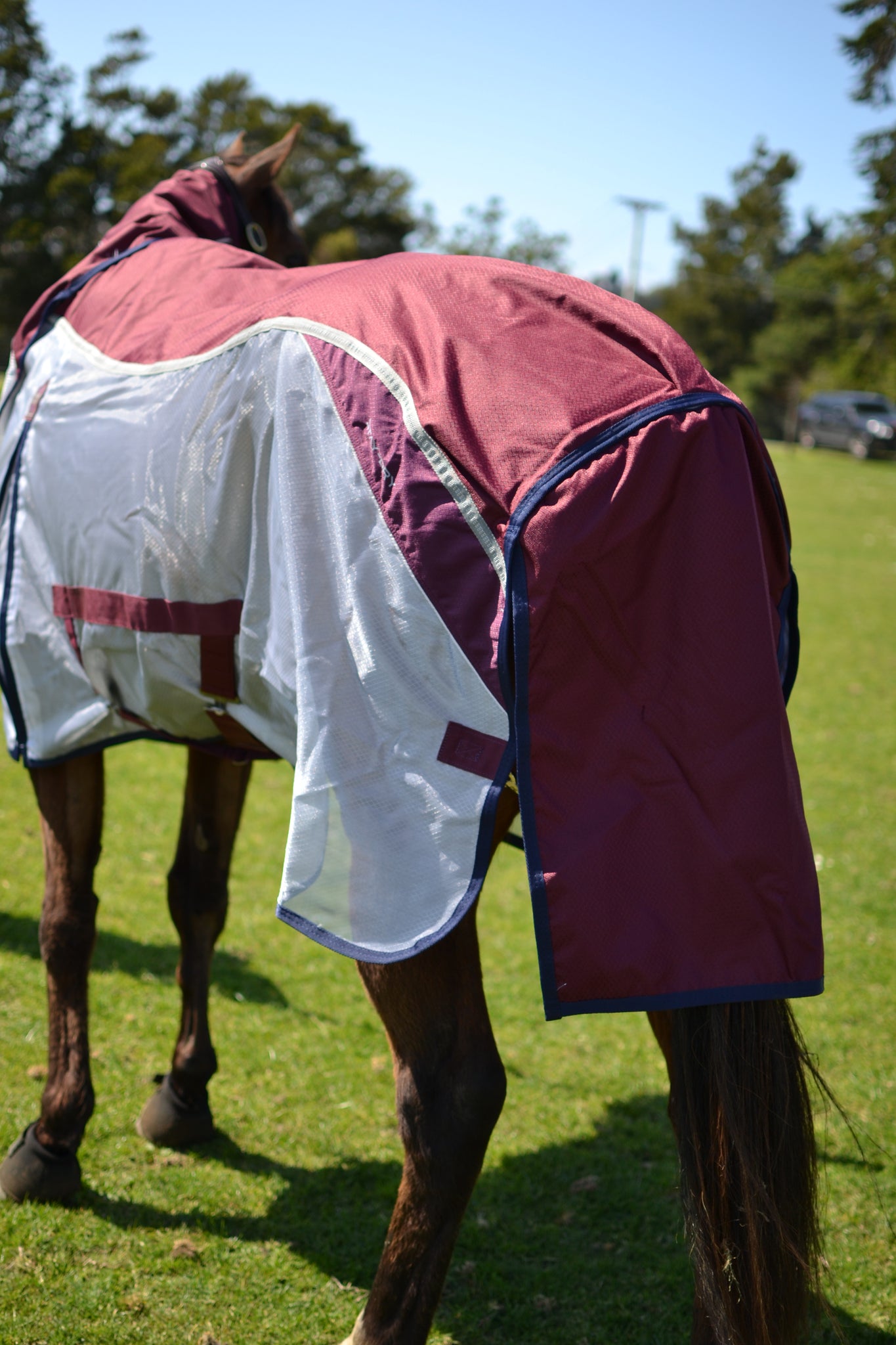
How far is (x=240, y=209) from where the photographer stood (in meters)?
2.84

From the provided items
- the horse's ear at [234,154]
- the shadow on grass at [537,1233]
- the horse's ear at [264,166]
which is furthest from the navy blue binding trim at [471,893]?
the horse's ear at [234,154]

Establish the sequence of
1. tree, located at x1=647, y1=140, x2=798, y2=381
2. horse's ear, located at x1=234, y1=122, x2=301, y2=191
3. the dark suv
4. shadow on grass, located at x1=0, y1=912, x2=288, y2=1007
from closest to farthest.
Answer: horse's ear, located at x1=234, y1=122, x2=301, y2=191, shadow on grass, located at x1=0, y1=912, x2=288, y2=1007, the dark suv, tree, located at x1=647, y1=140, x2=798, y2=381

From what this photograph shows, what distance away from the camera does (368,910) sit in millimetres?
1604

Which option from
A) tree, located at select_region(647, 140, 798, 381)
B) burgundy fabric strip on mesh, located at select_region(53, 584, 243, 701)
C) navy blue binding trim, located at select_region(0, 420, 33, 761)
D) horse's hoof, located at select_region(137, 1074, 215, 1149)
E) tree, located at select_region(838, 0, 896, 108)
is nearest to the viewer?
burgundy fabric strip on mesh, located at select_region(53, 584, 243, 701)

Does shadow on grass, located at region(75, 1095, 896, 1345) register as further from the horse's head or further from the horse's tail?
the horse's head

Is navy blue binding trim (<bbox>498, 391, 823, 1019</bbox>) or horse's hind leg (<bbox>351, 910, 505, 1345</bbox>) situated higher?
navy blue binding trim (<bbox>498, 391, 823, 1019</bbox>)

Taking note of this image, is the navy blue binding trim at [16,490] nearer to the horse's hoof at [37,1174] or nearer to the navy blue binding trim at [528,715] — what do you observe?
the horse's hoof at [37,1174]

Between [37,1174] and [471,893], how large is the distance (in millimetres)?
1567

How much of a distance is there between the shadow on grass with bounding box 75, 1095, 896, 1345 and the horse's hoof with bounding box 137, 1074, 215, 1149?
0.18 feet

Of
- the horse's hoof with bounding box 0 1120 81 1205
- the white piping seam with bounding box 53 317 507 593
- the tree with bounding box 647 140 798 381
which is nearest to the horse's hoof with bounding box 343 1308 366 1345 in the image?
the horse's hoof with bounding box 0 1120 81 1205

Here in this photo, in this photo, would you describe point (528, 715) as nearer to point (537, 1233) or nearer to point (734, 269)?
point (537, 1233)

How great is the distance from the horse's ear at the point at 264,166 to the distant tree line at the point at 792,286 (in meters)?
20.7

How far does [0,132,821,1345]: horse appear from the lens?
4.80 feet

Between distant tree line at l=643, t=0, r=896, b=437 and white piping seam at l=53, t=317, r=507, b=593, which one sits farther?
distant tree line at l=643, t=0, r=896, b=437
